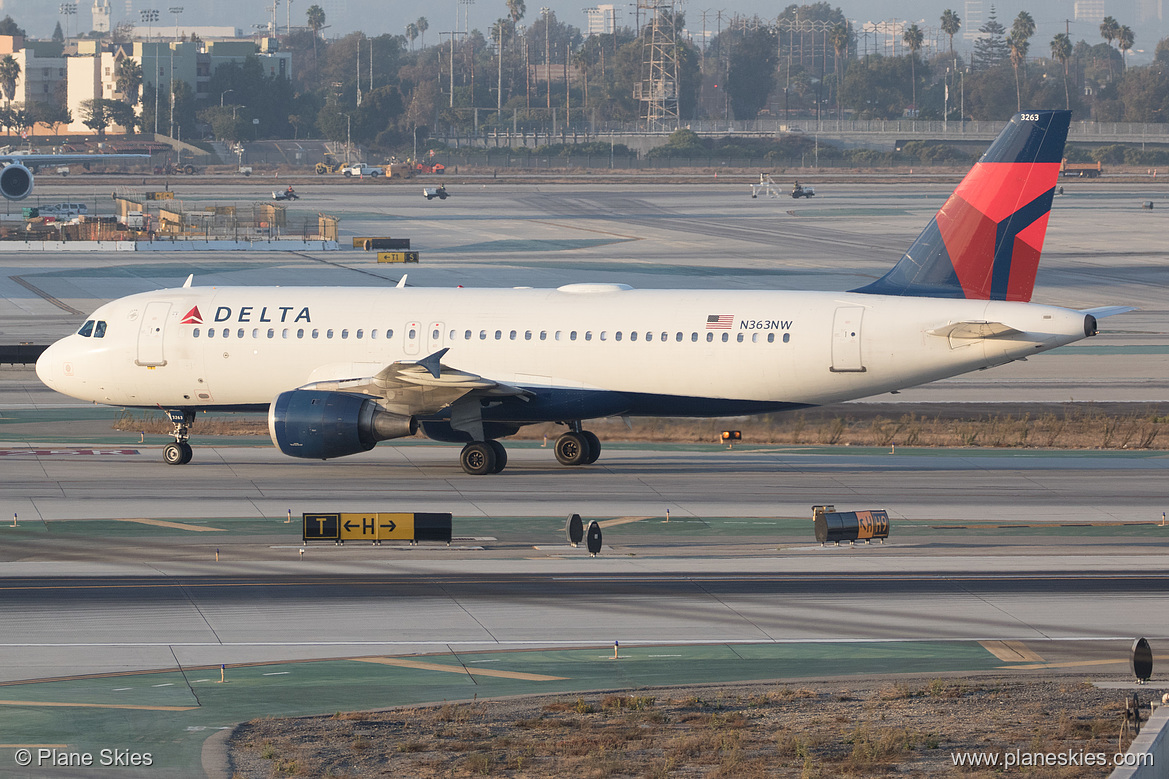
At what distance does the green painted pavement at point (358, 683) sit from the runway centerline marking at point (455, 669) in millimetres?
67

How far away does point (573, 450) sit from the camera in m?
39.4

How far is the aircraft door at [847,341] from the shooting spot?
36188mm

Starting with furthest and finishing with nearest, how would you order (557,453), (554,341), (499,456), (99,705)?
(557,453), (499,456), (554,341), (99,705)

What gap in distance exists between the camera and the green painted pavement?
18.7 meters

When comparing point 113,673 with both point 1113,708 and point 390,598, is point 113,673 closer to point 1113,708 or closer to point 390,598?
point 390,598

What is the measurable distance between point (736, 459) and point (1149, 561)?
1393 centimetres

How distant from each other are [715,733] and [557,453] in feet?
70.4

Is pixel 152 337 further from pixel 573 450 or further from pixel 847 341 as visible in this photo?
pixel 847 341

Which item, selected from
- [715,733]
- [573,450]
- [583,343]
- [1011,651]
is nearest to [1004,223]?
[583,343]

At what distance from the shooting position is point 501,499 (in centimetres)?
3519

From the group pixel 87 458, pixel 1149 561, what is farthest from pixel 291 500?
pixel 1149 561

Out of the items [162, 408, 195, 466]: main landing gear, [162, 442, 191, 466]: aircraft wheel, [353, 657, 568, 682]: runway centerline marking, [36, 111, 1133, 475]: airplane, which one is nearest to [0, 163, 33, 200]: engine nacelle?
[36, 111, 1133, 475]: airplane

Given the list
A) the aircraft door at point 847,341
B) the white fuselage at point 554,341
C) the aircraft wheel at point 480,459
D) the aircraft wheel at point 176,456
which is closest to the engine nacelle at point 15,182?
the white fuselage at point 554,341

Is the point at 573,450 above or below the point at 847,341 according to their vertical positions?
below
